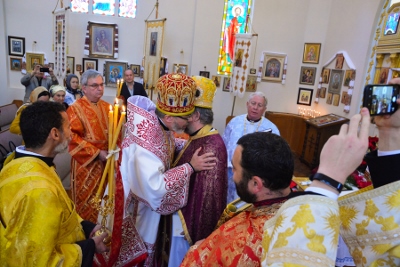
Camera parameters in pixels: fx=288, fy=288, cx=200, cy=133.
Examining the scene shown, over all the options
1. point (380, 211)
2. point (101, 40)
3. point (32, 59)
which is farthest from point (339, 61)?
point (32, 59)

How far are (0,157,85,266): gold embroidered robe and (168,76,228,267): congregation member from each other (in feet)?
2.74

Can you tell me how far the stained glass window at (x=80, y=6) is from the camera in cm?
984

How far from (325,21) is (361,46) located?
8.29 ft

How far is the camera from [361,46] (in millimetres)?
7316

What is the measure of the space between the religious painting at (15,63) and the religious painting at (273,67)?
338 inches

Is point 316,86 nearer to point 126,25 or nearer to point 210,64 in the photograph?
point 210,64

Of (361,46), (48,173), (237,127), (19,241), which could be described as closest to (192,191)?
(48,173)

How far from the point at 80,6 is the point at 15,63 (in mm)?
3118

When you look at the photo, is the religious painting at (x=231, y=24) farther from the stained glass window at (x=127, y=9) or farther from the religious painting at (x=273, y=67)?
the stained glass window at (x=127, y=9)

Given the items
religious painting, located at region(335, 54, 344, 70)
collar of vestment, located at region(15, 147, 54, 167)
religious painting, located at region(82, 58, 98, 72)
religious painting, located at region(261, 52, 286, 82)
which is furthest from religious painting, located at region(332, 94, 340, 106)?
collar of vestment, located at region(15, 147, 54, 167)

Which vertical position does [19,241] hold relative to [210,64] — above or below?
below

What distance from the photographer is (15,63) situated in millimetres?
10250

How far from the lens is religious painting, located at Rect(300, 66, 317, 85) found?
31.9 feet

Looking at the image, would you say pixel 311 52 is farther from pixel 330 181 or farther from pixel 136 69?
pixel 330 181
